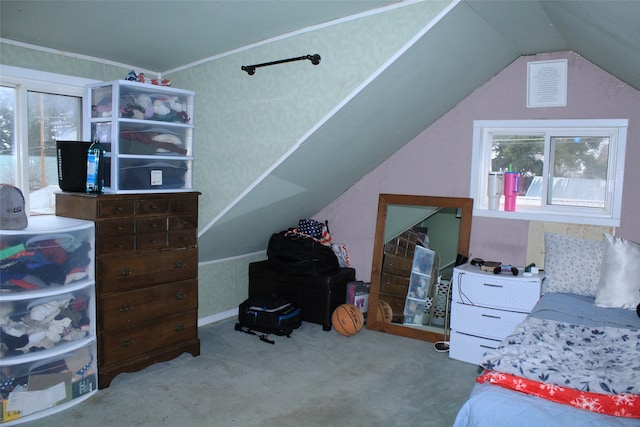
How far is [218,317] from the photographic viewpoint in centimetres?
422

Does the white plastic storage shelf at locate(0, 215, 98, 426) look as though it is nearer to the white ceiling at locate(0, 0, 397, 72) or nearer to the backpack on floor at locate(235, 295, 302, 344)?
the white ceiling at locate(0, 0, 397, 72)

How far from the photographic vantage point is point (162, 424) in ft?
8.25

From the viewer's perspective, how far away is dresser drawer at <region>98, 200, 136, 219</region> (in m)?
2.80

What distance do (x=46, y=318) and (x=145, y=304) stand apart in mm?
586

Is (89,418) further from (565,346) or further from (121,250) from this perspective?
(565,346)

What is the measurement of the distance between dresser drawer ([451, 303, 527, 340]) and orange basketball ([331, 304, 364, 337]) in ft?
2.47

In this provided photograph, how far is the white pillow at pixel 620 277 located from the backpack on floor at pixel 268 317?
214 centimetres

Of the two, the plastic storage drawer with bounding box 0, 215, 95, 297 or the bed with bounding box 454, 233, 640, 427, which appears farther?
the plastic storage drawer with bounding box 0, 215, 95, 297

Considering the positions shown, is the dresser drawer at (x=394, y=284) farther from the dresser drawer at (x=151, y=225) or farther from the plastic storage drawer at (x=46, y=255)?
the plastic storage drawer at (x=46, y=255)

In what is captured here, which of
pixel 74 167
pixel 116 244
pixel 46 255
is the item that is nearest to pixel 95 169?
pixel 74 167

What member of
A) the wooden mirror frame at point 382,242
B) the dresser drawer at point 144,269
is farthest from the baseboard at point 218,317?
the wooden mirror frame at point 382,242

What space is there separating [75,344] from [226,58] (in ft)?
6.44

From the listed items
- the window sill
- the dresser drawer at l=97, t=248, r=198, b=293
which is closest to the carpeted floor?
the dresser drawer at l=97, t=248, r=198, b=293

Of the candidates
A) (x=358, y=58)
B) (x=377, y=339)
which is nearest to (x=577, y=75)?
(x=358, y=58)
